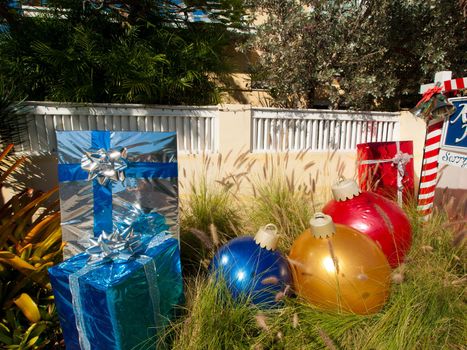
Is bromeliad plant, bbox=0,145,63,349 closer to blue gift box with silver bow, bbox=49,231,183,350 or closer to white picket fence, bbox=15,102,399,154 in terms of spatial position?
blue gift box with silver bow, bbox=49,231,183,350

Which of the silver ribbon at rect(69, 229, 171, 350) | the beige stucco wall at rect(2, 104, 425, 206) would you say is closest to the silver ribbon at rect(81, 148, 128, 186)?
the silver ribbon at rect(69, 229, 171, 350)

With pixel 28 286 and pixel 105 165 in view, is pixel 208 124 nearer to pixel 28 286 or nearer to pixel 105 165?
pixel 105 165

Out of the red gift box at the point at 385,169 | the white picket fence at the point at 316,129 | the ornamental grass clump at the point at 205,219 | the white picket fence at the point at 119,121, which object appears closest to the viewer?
the ornamental grass clump at the point at 205,219

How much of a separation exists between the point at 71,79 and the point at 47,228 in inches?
92.4

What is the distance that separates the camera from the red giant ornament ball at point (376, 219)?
2.09 metres

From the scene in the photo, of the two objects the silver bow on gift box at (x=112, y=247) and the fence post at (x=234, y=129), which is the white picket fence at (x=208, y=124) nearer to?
the fence post at (x=234, y=129)

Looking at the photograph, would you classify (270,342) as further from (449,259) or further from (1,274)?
(1,274)

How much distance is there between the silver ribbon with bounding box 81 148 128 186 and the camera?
1.68 m

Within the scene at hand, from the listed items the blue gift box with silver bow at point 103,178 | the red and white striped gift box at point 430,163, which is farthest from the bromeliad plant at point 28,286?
the red and white striped gift box at point 430,163

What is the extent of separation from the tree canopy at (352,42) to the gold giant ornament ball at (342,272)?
4.03 meters

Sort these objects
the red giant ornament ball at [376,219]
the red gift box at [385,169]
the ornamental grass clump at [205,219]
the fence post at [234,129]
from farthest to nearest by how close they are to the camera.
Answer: the fence post at [234,129] → the red gift box at [385,169] → the ornamental grass clump at [205,219] → the red giant ornament ball at [376,219]

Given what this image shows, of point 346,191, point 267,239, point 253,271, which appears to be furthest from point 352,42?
point 253,271

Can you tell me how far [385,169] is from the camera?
11.0 feet

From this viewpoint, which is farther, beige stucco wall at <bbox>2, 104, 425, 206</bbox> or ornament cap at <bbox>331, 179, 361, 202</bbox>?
beige stucco wall at <bbox>2, 104, 425, 206</bbox>
